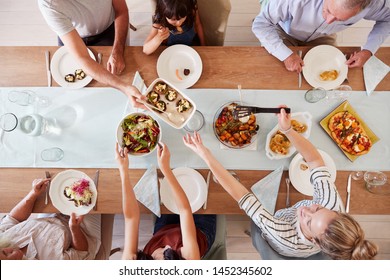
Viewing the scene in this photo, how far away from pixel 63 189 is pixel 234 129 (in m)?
0.89

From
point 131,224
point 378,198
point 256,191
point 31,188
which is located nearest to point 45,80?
point 31,188

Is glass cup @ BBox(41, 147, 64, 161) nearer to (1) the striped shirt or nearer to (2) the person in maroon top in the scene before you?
(2) the person in maroon top

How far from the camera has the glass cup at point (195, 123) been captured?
165cm

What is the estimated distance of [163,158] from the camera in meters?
1.56

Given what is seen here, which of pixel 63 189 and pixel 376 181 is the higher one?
pixel 376 181

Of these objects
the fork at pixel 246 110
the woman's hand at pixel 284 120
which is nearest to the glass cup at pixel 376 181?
the woman's hand at pixel 284 120

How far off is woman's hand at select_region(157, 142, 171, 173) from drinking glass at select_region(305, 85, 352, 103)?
757mm

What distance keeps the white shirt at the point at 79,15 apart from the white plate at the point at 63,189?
706mm

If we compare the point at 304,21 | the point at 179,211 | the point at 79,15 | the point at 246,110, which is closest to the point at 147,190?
the point at 179,211

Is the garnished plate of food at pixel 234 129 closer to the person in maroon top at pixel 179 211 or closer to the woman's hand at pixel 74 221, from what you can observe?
the person in maroon top at pixel 179 211

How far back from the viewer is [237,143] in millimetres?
1626

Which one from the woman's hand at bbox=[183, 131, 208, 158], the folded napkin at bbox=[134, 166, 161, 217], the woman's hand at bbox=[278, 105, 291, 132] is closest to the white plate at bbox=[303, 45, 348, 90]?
the woman's hand at bbox=[278, 105, 291, 132]

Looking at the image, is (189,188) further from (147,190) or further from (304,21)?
(304,21)

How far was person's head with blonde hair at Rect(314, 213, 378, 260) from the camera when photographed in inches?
49.9
